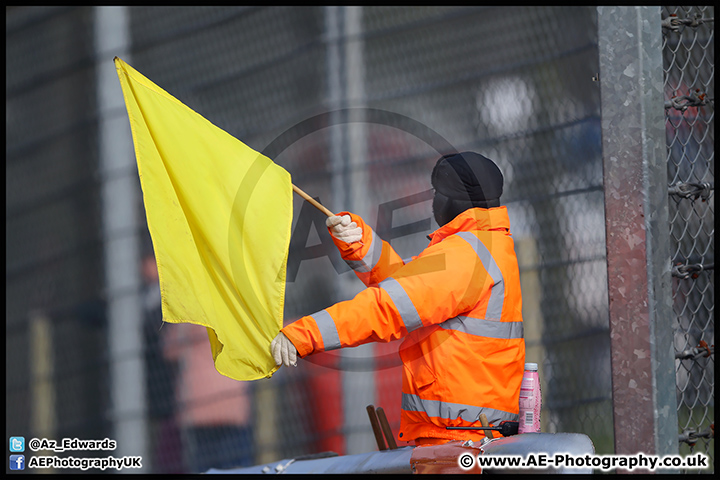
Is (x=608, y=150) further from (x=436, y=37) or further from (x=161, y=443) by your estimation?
(x=161, y=443)

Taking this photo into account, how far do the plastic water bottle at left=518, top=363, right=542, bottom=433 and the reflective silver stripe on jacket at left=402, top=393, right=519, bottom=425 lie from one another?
0.06 meters

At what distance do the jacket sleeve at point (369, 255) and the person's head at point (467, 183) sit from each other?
0.41 meters

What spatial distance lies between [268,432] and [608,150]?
369 cm

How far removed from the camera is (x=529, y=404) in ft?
10.7

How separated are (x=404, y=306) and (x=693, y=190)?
128cm

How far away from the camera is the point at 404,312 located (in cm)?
303

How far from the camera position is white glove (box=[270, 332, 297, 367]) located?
3.03 meters

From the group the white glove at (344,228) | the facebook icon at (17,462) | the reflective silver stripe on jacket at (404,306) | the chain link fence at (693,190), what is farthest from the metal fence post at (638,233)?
the facebook icon at (17,462)

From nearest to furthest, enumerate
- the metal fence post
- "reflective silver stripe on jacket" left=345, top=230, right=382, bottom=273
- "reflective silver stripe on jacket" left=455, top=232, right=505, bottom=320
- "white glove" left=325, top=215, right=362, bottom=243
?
the metal fence post → "reflective silver stripe on jacket" left=455, top=232, right=505, bottom=320 → "white glove" left=325, top=215, right=362, bottom=243 → "reflective silver stripe on jacket" left=345, top=230, right=382, bottom=273

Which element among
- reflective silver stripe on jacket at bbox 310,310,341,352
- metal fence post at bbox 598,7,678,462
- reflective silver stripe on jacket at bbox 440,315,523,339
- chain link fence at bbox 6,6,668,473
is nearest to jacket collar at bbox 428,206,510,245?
reflective silver stripe on jacket at bbox 440,315,523,339

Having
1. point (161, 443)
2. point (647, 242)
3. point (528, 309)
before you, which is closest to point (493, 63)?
point (528, 309)

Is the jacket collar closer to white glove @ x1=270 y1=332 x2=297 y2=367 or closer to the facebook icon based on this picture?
white glove @ x1=270 y1=332 x2=297 y2=367

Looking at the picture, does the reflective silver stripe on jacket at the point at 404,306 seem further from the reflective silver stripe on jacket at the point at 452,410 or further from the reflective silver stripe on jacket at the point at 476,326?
the reflective silver stripe on jacket at the point at 452,410
